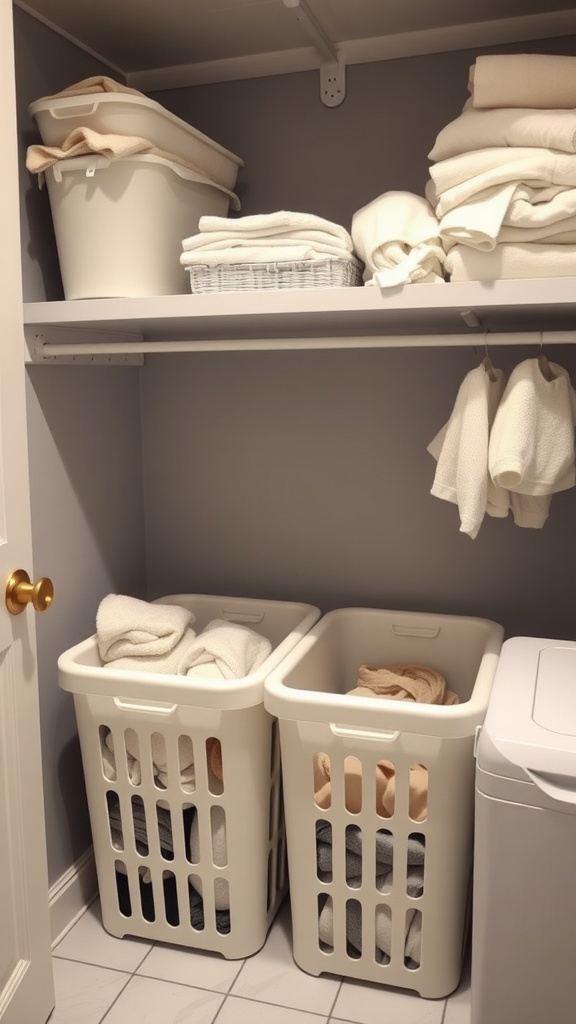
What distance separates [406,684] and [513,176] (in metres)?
0.99

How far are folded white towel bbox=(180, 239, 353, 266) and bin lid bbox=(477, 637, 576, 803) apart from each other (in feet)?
2.53

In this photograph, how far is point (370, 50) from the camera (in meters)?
1.76

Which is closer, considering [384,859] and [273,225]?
[273,225]

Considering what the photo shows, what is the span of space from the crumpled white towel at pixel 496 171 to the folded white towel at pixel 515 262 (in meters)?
0.09

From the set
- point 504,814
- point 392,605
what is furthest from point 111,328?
point 504,814

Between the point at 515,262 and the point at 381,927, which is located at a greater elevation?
the point at 515,262

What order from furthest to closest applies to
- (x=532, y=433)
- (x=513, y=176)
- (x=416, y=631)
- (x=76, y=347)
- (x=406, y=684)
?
(x=416, y=631) < (x=406, y=684) < (x=76, y=347) < (x=532, y=433) < (x=513, y=176)

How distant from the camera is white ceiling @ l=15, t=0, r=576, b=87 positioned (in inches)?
63.1

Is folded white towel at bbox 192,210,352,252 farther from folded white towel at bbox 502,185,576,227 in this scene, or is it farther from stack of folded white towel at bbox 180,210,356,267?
folded white towel at bbox 502,185,576,227

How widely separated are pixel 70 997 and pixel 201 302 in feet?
4.34

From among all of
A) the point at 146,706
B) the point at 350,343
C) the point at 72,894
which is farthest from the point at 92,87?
the point at 72,894

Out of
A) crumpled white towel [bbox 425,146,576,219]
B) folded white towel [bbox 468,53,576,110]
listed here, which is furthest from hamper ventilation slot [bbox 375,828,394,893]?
folded white towel [bbox 468,53,576,110]

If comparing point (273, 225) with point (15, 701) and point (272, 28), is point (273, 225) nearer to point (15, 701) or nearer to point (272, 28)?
point (272, 28)

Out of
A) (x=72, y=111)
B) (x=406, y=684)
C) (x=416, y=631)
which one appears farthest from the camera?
(x=416, y=631)
